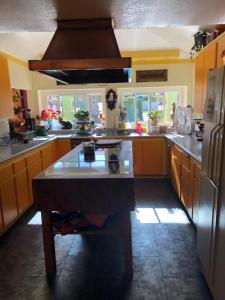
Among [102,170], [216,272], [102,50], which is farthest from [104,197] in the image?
[102,50]

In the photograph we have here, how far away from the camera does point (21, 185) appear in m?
3.31

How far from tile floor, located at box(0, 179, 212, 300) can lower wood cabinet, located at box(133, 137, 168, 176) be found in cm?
164

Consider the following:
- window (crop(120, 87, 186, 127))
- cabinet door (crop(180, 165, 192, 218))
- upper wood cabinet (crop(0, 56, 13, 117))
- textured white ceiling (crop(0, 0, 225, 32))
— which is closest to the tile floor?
cabinet door (crop(180, 165, 192, 218))

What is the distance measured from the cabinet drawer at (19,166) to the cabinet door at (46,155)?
2.48 feet

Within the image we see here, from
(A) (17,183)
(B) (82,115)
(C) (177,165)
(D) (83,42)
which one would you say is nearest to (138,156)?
(C) (177,165)

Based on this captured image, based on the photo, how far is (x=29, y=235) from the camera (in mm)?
2922

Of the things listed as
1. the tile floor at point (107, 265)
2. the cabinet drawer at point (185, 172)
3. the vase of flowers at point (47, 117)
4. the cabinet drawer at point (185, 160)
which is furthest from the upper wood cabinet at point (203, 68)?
the vase of flowers at point (47, 117)

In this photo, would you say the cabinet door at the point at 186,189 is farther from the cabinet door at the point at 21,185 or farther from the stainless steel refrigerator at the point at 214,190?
the cabinet door at the point at 21,185

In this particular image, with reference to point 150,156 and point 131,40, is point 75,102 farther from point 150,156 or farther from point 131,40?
point 150,156

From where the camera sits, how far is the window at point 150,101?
5238mm

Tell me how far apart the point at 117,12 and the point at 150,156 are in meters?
2.99

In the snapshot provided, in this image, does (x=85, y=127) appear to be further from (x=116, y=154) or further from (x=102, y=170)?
(x=102, y=170)

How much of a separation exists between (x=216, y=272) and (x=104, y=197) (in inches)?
38.2

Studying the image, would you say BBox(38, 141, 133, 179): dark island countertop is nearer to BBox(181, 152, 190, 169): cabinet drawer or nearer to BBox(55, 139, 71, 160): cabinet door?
BBox(181, 152, 190, 169): cabinet drawer
